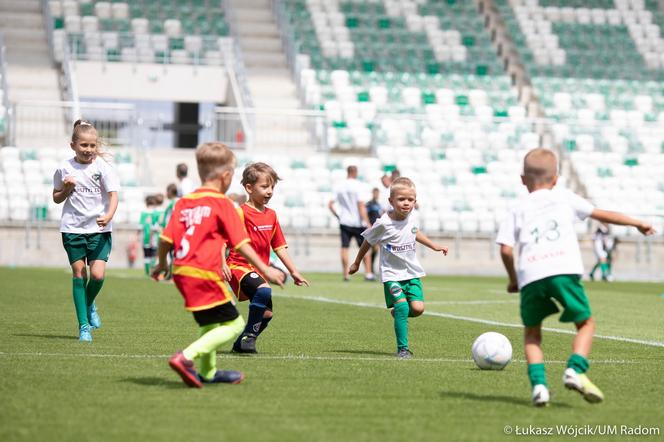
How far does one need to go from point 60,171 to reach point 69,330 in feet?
5.40

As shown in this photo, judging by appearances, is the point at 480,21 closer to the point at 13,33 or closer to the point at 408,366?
the point at 13,33

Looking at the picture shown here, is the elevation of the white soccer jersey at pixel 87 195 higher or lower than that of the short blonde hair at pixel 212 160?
lower

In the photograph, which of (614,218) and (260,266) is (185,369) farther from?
(614,218)

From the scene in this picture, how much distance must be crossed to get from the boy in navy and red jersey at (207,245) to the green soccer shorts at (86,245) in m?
3.59

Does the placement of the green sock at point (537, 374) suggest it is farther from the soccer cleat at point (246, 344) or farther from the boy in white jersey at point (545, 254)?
the soccer cleat at point (246, 344)

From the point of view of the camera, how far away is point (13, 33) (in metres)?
37.5

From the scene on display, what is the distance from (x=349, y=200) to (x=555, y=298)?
56.6 ft

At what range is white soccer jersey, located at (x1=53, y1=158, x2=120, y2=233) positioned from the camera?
10867mm

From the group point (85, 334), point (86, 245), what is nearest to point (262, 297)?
point (85, 334)

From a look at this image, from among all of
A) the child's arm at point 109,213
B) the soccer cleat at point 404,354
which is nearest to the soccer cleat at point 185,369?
the soccer cleat at point 404,354

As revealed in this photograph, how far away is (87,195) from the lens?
10.9m

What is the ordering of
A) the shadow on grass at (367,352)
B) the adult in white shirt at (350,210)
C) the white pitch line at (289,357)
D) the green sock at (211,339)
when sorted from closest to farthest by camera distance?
the green sock at (211,339)
the white pitch line at (289,357)
the shadow on grass at (367,352)
the adult in white shirt at (350,210)

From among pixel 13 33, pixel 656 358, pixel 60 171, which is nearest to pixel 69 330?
pixel 60 171

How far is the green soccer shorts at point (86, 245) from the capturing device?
1086 centimetres
